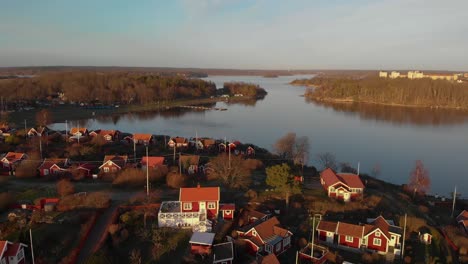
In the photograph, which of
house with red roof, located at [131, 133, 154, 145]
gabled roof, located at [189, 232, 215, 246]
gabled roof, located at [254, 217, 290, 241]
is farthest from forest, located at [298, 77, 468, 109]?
gabled roof, located at [189, 232, 215, 246]

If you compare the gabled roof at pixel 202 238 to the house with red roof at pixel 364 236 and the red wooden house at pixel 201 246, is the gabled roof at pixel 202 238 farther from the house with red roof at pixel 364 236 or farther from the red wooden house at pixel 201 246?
the house with red roof at pixel 364 236

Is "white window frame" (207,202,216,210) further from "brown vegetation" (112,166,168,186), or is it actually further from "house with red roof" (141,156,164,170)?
"house with red roof" (141,156,164,170)

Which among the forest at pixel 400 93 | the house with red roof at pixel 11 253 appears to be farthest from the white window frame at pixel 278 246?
the forest at pixel 400 93

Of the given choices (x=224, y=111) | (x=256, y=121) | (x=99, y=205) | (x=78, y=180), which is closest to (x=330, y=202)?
(x=99, y=205)

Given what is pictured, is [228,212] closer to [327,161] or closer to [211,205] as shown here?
[211,205]

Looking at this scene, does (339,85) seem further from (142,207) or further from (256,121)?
(142,207)

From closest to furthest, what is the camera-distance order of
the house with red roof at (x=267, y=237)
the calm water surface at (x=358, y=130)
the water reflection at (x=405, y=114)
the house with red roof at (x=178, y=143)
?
1. the house with red roof at (x=267, y=237)
2. the calm water surface at (x=358, y=130)
3. the house with red roof at (x=178, y=143)
4. the water reflection at (x=405, y=114)

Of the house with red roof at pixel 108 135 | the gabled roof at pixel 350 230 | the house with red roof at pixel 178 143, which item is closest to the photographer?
the gabled roof at pixel 350 230

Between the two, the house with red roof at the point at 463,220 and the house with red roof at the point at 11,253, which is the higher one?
the house with red roof at the point at 11,253
